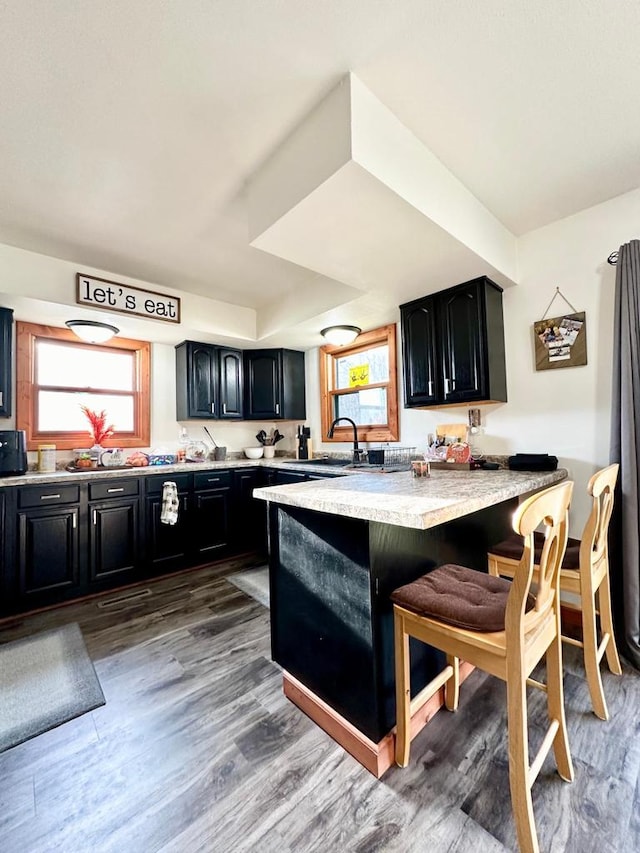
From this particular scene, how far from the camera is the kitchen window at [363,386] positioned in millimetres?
3352

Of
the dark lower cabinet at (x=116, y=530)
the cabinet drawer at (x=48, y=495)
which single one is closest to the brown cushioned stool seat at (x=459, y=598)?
the dark lower cabinet at (x=116, y=530)

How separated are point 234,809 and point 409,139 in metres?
2.72

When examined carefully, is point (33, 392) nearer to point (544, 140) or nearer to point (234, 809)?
point (234, 809)

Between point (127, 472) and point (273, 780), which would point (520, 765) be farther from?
point (127, 472)

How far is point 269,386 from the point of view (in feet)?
13.6

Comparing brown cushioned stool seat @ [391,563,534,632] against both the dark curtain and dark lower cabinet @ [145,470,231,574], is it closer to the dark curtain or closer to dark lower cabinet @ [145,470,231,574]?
the dark curtain

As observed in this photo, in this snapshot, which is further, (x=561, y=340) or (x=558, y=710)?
(x=561, y=340)

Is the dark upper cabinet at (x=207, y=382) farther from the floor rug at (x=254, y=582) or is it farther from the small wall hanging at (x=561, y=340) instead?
the small wall hanging at (x=561, y=340)

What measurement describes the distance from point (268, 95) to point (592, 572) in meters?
2.44

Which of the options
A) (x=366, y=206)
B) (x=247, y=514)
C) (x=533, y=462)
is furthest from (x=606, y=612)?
(x=247, y=514)

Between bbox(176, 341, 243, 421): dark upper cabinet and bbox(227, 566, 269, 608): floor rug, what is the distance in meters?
1.62

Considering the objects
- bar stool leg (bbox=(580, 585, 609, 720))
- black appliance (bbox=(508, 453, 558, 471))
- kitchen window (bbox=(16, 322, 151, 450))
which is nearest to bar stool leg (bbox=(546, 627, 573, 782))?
bar stool leg (bbox=(580, 585, 609, 720))

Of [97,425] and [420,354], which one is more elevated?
[420,354]

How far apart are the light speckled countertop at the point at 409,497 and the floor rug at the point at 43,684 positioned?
4.31ft
